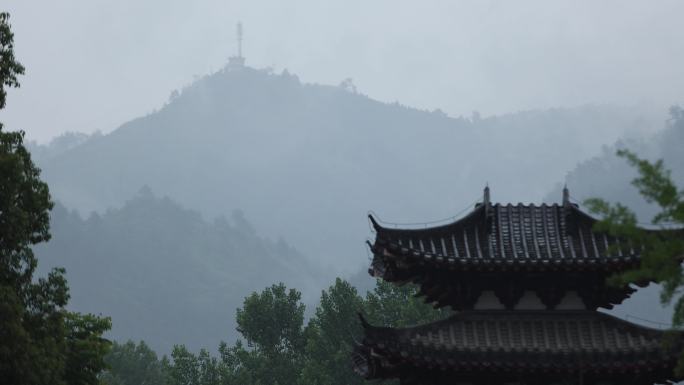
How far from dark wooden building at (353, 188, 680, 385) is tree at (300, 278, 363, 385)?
4134 cm

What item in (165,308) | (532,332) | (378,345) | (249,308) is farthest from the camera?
(165,308)

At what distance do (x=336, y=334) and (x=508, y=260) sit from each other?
46.1 m

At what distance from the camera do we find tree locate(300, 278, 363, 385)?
6309cm

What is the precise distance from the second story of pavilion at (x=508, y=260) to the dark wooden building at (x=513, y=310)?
22mm

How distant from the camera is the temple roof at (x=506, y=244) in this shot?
20.7m

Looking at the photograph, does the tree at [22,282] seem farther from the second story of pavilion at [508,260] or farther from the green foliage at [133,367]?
the green foliage at [133,367]

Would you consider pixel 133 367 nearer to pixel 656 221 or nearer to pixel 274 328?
pixel 274 328

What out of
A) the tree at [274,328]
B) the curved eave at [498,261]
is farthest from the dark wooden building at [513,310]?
the tree at [274,328]

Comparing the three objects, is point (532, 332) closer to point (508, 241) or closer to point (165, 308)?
point (508, 241)

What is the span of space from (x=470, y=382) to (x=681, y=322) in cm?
675

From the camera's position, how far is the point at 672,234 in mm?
15750

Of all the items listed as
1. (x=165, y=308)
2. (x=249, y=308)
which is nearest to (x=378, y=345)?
(x=249, y=308)

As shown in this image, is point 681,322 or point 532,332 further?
point 532,332

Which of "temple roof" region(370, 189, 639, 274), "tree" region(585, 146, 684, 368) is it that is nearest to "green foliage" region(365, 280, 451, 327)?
"temple roof" region(370, 189, 639, 274)
